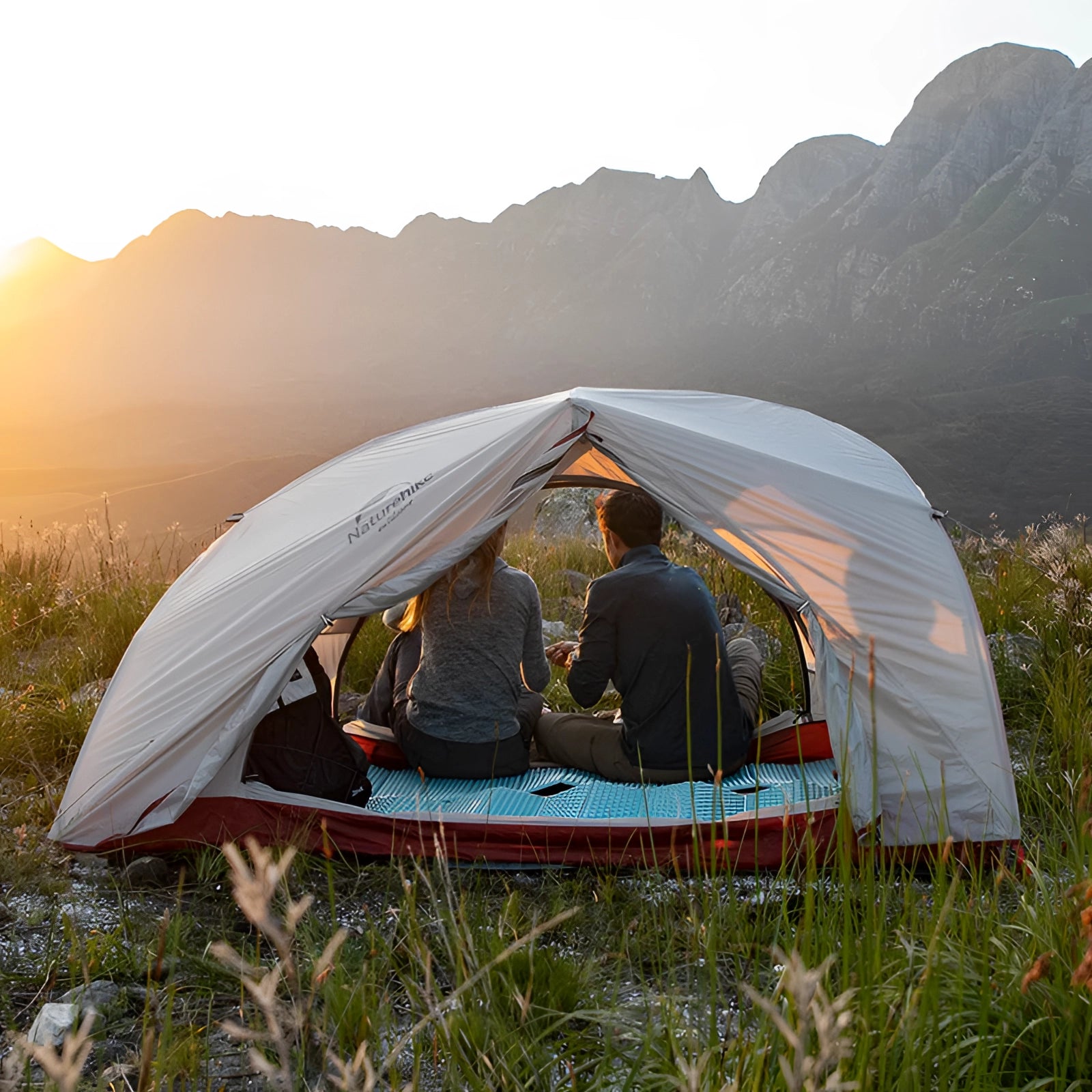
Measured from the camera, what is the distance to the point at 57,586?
21.7ft

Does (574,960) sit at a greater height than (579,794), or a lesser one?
greater

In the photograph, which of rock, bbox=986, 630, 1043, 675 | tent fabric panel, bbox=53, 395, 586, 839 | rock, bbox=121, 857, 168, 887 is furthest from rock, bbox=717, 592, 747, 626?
rock, bbox=121, 857, 168, 887

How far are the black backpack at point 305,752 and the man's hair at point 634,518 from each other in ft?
4.49

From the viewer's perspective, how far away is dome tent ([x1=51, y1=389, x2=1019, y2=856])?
3.38 metres

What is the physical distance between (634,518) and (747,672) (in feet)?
3.56

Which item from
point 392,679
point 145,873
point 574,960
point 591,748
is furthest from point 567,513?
point 574,960

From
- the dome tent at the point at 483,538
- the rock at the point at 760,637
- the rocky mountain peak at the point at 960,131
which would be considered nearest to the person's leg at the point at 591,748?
the dome tent at the point at 483,538

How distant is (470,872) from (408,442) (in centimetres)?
216

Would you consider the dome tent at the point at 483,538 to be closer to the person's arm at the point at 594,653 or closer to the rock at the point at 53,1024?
the person's arm at the point at 594,653

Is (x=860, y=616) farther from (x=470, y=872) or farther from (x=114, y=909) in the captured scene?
(x=114, y=909)

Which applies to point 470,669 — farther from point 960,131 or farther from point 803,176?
point 803,176

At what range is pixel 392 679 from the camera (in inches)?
187

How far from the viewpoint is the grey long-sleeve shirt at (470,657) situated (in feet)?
13.6

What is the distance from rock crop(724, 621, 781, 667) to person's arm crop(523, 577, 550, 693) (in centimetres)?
157
